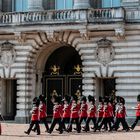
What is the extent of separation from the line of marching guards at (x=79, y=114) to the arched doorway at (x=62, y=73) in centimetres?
682

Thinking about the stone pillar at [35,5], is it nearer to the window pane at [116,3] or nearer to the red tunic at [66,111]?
the window pane at [116,3]

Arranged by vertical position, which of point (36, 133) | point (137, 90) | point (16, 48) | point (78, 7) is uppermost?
point (78, 7)

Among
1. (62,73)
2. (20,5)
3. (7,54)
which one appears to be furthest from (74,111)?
(20,5)

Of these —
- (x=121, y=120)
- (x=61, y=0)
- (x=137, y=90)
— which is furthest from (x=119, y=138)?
(x=61, y=0)

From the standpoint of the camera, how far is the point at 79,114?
82.1ft

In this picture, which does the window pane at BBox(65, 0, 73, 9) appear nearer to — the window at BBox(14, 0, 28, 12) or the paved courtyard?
the window at BBox(14, 0, 28, 12)

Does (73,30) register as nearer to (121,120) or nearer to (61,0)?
(61,0)

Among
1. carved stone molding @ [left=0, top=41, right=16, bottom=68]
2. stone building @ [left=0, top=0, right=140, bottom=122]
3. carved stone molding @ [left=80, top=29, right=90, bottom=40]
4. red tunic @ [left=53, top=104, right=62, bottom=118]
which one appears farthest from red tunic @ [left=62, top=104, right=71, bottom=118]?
carved stone molding @ [left=0, top=41, right=16, bottom=68]

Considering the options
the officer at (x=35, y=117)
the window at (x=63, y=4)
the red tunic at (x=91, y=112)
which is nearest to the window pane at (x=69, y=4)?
the window at (x=63, y=4)

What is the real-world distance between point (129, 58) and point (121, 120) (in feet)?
18.1

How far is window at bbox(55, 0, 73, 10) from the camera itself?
32.3 meters

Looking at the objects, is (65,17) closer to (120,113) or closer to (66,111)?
(66,111)

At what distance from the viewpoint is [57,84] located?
33062 millimetres

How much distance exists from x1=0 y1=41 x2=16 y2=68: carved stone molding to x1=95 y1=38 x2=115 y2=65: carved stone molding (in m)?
4.85
